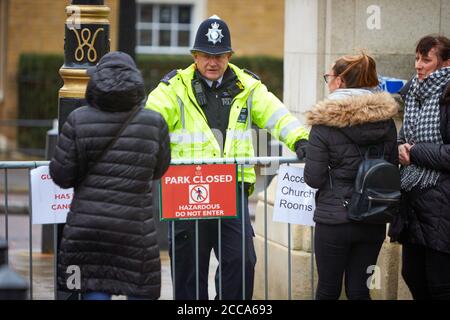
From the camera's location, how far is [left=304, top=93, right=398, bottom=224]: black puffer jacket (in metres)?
6.38

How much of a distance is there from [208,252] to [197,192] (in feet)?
1.36

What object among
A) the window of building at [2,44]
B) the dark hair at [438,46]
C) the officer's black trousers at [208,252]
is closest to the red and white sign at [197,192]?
the officer's black trousers at [208,252]

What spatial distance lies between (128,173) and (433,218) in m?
1.96

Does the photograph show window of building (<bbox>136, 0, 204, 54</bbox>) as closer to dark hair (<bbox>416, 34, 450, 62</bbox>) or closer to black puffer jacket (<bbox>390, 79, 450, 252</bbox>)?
dark hair (<bbox>416, 34, 450, 62</bbox>)

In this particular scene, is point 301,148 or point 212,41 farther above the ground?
point 212,41

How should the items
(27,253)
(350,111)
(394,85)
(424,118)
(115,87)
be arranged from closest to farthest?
(115,87)
(350,111)
(424,118)
(394,85)
(27,253)

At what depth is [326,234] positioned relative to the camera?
21.2 ft

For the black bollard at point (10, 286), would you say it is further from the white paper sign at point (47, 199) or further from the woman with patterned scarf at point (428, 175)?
the woman with patterned scarf at point (428, 175)

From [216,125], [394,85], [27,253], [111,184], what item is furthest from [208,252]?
[27,253]

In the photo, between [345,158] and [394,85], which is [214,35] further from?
[394,85]

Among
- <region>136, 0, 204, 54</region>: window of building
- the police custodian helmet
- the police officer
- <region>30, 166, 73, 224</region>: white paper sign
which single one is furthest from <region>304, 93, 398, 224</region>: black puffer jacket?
<region>136, 0, 204, 54</region>: window of building

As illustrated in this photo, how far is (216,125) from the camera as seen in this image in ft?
22.9

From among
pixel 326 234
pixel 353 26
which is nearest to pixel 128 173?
pixel 326 234
